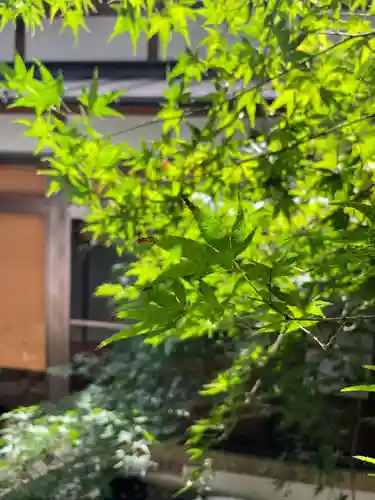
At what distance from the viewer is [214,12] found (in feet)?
4.88

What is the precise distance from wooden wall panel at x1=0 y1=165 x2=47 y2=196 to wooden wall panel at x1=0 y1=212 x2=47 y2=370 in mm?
180

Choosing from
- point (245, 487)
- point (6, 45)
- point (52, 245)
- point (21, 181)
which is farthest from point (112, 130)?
point (245, 487)

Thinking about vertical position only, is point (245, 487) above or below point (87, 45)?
below

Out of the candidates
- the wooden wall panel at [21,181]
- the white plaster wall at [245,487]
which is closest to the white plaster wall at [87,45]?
the wooden wall panel at [21,181]

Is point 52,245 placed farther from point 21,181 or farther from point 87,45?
point 87,45

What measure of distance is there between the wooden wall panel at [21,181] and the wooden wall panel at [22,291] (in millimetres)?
180

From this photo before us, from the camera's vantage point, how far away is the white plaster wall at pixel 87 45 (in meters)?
4.11

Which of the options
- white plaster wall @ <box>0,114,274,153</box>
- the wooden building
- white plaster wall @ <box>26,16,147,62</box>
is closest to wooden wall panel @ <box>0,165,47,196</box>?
the wooden building

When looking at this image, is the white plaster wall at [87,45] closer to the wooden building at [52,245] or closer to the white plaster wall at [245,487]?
the wooden building at [52,245]

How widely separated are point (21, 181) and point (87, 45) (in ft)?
3.96

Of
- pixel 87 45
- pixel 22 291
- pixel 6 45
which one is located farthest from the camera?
pixel 6 45

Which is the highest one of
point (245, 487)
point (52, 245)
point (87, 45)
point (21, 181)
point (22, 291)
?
point (87, 45)

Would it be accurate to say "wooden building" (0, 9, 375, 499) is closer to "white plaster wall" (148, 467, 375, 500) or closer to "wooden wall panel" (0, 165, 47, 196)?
"wooden wall panel" (0, 165, 47, 196)

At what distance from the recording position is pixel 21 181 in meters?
3.88
